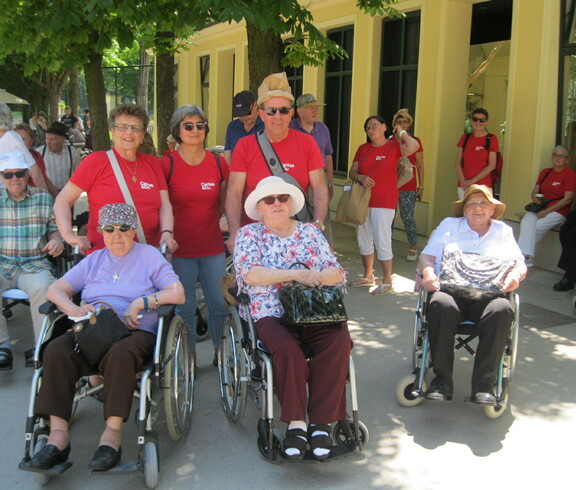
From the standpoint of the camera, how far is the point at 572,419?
4.13m

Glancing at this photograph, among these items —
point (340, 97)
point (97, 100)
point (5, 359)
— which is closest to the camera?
point (5, 359)

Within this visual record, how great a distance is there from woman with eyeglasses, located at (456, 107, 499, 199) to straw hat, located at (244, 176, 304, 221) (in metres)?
4.56

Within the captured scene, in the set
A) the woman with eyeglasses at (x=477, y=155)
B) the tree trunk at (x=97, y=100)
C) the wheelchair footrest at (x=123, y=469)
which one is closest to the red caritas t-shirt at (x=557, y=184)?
the woman with eyeglasses at (x=477, y=155)

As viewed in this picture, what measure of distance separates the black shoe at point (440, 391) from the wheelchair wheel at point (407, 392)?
20 cm

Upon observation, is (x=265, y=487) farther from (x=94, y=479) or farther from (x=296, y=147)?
(x=296, y=147)

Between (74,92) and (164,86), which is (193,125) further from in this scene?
(74,92)

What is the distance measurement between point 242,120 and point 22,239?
2.12m

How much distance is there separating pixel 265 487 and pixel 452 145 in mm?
7246

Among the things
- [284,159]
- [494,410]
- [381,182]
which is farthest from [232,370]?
[381,182]

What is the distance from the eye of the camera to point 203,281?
4.71 meters

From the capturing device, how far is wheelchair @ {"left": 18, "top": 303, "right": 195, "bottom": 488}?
327cm

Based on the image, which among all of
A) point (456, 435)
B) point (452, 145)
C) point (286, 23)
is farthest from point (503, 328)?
point (452, 145)

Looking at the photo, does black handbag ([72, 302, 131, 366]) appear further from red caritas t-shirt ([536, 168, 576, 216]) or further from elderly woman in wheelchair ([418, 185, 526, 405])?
red caritas t-shirt ([536, 168, 576, 216])

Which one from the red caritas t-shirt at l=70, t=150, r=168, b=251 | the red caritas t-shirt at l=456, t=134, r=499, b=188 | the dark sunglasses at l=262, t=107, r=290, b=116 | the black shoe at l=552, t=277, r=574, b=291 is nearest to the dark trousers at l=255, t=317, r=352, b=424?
the red caritas t-shirt at l=70, t=150, r=168, b=251
